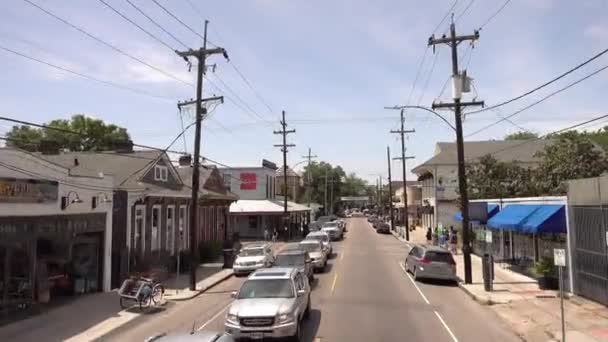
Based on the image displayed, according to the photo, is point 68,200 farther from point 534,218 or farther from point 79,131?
point 79,131

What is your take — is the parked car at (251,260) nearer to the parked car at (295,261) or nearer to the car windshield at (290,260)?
the parked car at (295,261)

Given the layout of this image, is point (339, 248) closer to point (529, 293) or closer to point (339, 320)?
point (529, 293)

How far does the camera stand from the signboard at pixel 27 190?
16484 millimetres

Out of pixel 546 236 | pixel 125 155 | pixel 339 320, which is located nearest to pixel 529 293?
pixel 546 236

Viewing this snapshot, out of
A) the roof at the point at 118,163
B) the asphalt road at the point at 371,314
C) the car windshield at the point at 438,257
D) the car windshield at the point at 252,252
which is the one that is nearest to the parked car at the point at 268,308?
the asphalt road at the point at 371,314

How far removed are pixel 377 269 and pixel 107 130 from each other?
46.0 metres

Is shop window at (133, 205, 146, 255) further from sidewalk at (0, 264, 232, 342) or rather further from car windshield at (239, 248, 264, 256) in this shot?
car windshield at (239, 248, 264, 256)

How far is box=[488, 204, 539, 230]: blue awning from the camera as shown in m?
24.9

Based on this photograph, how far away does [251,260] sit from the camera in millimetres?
28812

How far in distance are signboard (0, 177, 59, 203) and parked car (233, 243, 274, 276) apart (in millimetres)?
11638

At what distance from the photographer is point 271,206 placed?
5659 centimetres

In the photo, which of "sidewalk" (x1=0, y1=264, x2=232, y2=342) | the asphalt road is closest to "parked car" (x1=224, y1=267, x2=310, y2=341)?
the asphalt road

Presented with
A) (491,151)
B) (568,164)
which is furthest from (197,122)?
(491,151)

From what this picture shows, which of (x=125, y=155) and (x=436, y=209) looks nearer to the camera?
(x=125, y=155)
